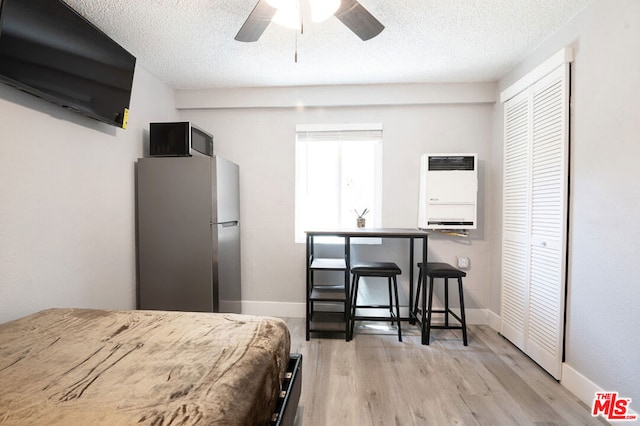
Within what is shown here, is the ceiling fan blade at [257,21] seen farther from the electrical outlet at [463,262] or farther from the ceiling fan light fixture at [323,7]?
the electrical outlet at [463,262]

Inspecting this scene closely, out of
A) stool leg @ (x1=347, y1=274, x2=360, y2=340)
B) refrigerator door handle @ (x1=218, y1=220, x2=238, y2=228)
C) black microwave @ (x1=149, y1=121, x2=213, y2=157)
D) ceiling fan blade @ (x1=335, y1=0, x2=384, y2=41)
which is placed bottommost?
stool leg @ (x1=347, y1=274, x2=360, y2=340)

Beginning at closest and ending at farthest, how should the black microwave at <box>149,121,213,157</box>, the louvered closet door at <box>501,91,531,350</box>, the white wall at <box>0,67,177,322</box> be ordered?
the white wall at <box>0,67,177,322</box>
the louvered closet door at <box>501,91,531,350</box>
the black microwave at <box>149,121,213,157</box>

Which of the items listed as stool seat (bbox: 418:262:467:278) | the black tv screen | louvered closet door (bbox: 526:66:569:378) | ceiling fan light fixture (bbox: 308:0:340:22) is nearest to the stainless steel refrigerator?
the black tv screen

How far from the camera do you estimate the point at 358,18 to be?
1469 millimetres

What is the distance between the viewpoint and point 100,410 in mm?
733

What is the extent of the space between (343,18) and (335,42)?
63 cm

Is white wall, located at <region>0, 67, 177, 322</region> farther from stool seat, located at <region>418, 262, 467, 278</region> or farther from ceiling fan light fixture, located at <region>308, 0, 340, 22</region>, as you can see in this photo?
stool seat, located at <region>418, 262, 467, 278</region>

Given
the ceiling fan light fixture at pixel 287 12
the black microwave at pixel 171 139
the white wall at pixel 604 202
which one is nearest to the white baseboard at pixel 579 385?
the white wall at pixel 604 202

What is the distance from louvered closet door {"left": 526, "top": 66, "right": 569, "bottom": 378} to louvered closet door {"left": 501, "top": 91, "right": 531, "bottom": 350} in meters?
0.08

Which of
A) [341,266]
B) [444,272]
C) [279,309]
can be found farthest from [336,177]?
[279,309]

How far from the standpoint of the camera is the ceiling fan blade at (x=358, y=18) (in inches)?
54.4

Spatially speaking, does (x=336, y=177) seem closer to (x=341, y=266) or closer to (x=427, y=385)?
(x=341, y=266)

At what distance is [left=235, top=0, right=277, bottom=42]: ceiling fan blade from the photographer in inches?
55.5

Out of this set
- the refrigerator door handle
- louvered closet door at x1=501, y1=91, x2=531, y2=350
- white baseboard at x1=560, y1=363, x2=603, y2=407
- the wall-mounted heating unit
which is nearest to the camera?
white baseboard at x1=560, y1=363, x2=603, y2=407
